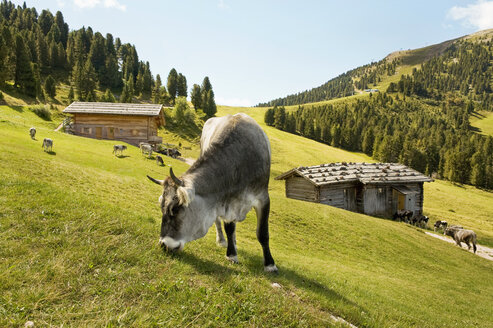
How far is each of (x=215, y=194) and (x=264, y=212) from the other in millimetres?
1558

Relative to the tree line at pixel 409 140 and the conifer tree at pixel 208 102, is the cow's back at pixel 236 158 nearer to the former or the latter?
the conifer tree at pixel 208 102

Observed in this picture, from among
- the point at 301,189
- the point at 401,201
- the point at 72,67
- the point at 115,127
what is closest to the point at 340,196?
the point at 301,189

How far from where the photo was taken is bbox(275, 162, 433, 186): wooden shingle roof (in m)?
34.0

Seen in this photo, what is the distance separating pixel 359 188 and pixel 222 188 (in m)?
33.9

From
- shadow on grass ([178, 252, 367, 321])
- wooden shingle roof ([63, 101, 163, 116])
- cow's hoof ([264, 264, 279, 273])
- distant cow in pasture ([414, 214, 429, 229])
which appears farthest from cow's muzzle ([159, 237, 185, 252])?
wooden shingle roof ([63, 101, 163, 116])

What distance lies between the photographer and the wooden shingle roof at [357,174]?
34.0m

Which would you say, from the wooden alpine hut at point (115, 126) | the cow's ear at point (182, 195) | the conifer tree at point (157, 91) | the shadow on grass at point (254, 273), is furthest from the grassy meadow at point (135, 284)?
the conifer tree at point (157, 91)

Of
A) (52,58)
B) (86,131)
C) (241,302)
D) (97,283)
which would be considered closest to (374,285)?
(241,302)

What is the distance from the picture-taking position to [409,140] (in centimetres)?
11381

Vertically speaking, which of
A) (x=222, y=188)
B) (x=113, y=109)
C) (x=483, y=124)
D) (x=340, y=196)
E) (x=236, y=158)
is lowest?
(x=340, y=196)

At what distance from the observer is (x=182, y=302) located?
3922 mm

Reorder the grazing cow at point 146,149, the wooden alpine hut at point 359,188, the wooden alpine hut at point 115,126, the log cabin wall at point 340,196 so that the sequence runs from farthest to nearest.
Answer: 1. the wooden alpine hut at point 115,126
2. the grazing cow at point 146,149
3. the wooden alpine hut at point 359,188
4. the log cabin wall at point 340,196

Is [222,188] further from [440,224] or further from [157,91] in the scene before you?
[157,91]

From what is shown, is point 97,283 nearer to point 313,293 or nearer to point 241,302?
point 241,302
